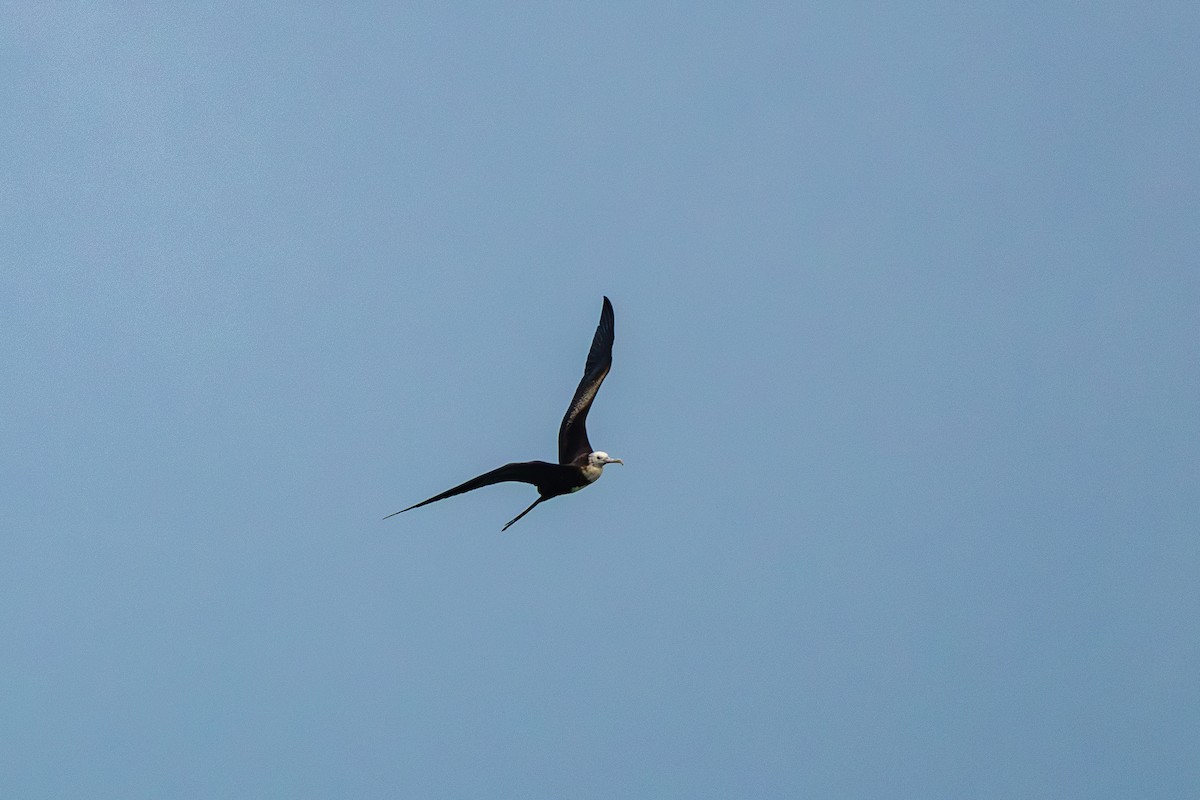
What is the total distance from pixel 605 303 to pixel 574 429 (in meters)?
2.92

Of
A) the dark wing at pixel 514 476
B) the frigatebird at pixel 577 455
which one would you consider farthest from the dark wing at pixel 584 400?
the dark wing at pixel 514 476

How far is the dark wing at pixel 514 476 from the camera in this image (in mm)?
20797

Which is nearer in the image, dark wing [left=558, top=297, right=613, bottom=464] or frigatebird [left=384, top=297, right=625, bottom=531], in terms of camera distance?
frigatebird [left=384, top=297, right=625, bottom=531]

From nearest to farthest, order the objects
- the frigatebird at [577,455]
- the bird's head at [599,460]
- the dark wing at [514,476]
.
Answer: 1. the dark wing at [514,476]
2. the frigatebird at [577,455]
3. the bird's head at [599,460]

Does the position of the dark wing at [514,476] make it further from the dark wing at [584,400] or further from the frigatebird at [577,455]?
the dark wing at [584,400]

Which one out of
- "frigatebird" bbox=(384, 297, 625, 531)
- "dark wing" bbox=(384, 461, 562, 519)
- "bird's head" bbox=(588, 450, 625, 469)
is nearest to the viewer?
"dark wing" bbox=(384, 461, 562, 519)

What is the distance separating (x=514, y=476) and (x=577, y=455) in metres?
4.99

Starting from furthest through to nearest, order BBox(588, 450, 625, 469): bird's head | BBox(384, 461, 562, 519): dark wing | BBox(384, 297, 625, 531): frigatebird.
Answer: BBox(588, 450, 625, 469): bird's head < BBox(384, 297, 625, 531): frigatebird < BBox(384, 461, 562, 519): dark wing

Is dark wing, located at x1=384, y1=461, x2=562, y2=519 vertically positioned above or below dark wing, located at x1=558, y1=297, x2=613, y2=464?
below

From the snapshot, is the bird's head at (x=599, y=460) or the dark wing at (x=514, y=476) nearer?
the dark wing at (x=514, y=476)

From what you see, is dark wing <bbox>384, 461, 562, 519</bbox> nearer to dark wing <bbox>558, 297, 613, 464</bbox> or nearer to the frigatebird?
the frigatebird

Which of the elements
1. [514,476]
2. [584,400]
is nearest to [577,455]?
[584,400]

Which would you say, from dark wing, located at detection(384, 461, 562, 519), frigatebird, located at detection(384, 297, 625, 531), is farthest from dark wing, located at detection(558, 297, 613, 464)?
dark wing, located at detection(384, 461, 562, 519)

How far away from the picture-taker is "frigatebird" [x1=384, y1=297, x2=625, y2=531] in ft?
78.2
